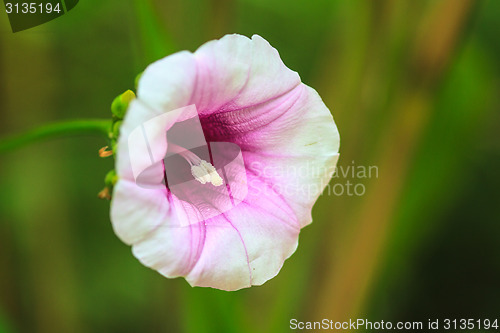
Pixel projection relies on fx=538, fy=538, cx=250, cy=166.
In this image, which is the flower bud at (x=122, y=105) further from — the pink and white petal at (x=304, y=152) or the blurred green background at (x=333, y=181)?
the blurred green background at (x=333, y=181)

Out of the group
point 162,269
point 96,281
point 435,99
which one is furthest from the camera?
point 96,281

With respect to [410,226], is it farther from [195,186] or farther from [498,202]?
[195,186]

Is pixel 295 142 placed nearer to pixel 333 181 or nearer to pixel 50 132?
pixel 50 132

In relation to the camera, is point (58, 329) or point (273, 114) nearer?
point (273, 114)

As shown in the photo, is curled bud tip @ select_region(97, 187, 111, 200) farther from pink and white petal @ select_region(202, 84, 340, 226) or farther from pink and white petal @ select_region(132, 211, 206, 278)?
pink and white petal @ select_region(202, 84, 340, 226)

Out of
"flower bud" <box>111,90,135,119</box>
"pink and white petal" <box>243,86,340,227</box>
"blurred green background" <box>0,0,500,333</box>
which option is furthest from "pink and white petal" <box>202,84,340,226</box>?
"blurred green background" <box>0,0,500,333</box>

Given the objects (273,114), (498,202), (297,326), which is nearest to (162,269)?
(273,114)

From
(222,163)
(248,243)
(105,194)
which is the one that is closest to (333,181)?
(222,163)
